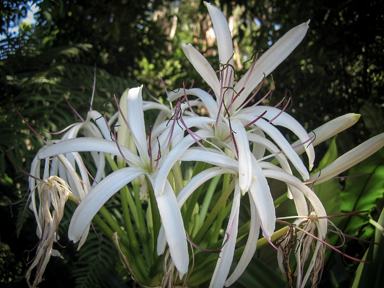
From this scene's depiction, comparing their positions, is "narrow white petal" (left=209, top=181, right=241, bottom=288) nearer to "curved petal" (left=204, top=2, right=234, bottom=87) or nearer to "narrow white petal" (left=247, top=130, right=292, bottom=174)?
"narrow white petal" (left=247, top=130, right=292, bottom=174)

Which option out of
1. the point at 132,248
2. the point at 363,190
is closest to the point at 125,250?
the point at 132,248

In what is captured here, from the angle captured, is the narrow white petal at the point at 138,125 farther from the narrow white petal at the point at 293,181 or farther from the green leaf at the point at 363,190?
the green leaf at the point at 363,190

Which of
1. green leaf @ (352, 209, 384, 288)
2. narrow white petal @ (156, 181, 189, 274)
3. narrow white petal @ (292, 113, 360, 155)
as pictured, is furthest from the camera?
green leaf @ (352, 209, 384, 288)

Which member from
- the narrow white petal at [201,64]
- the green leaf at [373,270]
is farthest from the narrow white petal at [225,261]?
the green leaf at [373,270]

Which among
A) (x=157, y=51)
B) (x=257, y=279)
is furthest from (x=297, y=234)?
(x=157, y=51)

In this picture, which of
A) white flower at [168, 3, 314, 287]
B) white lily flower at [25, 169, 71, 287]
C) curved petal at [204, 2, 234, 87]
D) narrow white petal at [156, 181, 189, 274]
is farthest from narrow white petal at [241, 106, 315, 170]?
white lily flower at [25, 169, 71, 287]

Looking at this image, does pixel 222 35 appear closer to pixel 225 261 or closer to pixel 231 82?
pixel 231 82
